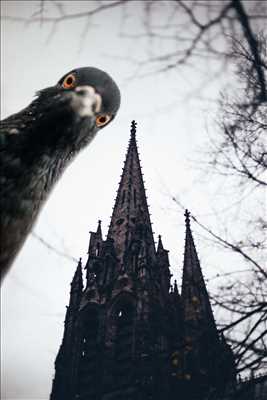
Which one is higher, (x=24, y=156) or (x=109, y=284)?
(x=109, y=284)

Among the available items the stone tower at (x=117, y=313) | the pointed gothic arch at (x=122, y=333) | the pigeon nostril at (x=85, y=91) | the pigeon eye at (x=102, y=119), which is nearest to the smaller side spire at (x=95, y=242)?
the stone tower at (x=117, y=313)

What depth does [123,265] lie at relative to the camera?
72.6 ft

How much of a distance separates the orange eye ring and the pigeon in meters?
0.25

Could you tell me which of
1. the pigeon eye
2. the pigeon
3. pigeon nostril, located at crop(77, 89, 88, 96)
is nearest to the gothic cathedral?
the pigeon eye

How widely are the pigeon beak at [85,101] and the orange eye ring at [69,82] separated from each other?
7.7 inches

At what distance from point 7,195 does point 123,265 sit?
20.5m

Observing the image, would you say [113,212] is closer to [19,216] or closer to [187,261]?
[187,261]

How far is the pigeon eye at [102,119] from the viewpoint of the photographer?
9.75 feet

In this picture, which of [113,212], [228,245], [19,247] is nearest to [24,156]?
[19,247]

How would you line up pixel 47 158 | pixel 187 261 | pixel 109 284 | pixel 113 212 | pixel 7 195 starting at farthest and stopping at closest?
1. pixel 113 212
2. pixel 187 261
3. pixel 109 284
4. pixel 47 158
5. pixel 7 195

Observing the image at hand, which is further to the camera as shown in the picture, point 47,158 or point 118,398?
point 118,398

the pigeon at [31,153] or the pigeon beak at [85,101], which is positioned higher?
the pigeon beak at [85,101]

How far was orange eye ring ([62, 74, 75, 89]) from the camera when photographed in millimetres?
2681

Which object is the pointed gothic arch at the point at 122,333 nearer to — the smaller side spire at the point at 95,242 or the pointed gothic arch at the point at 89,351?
the pointed gothic arch at the point at 89,351
